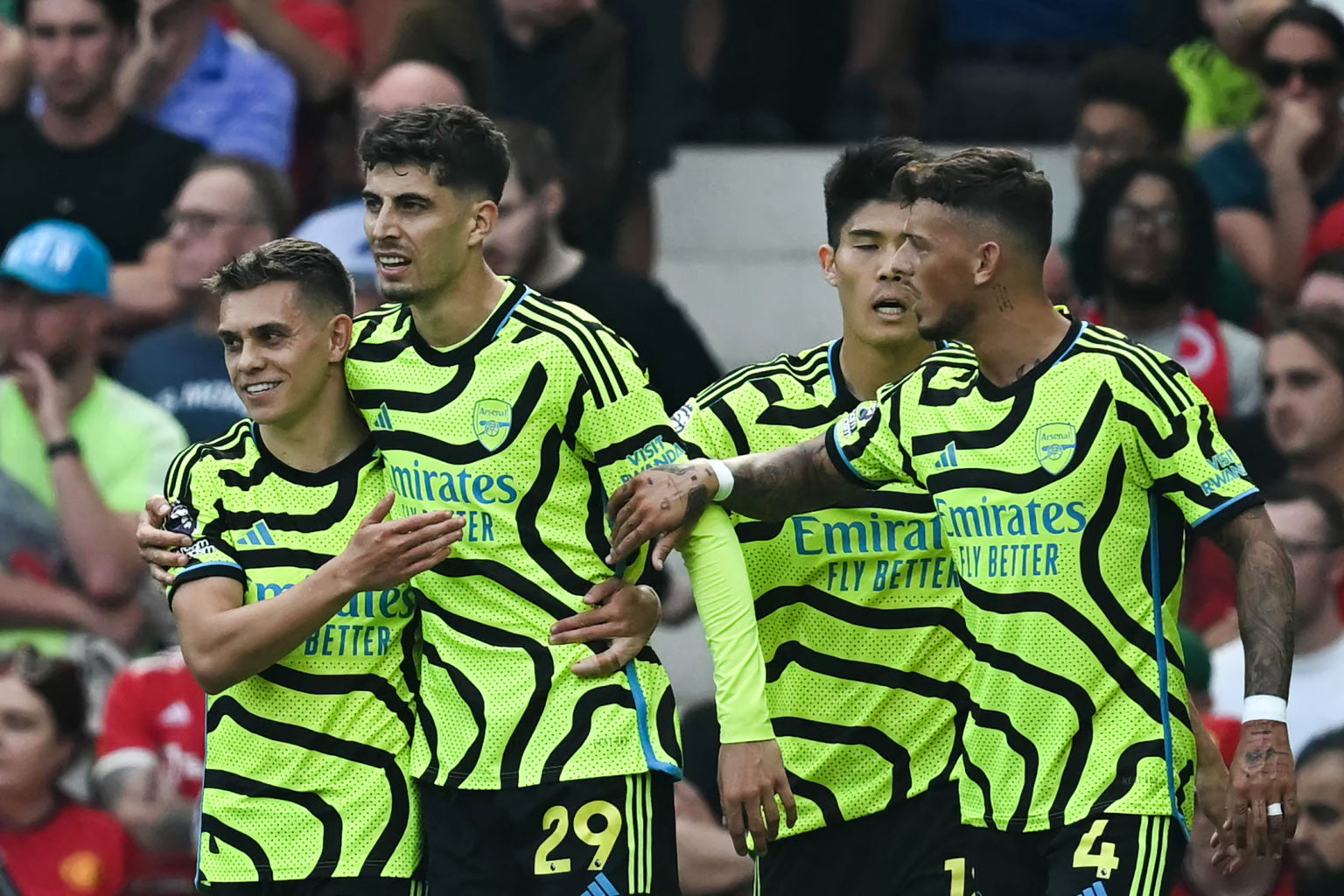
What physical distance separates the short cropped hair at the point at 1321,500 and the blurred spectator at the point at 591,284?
1.87m

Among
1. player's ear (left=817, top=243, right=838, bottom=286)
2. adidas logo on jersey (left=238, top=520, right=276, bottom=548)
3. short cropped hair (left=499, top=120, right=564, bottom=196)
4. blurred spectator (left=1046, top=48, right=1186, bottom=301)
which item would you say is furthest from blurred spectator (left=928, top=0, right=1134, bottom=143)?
adidas logo on jersey (left=238, top=520, right=276, bottom=548)

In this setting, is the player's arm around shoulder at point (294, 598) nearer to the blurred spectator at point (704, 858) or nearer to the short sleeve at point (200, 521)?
the short sleeve at point (200, 521)

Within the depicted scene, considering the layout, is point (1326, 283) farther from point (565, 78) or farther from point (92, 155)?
point (92, 155)

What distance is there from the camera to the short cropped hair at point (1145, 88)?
9.28 meters

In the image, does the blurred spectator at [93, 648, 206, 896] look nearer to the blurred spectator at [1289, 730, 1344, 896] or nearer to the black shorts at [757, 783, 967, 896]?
the black shorts at [757, 783, 967, 896]

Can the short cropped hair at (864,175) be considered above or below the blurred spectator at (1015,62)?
below

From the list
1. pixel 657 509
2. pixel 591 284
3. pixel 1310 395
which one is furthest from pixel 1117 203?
pixel 657 509

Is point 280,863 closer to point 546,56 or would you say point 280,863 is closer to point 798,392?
point 798,392

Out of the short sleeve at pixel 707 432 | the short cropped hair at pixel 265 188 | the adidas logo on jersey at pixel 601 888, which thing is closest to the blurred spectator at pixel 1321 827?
the short sleeve at pixel 707 432

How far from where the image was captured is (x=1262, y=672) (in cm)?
511

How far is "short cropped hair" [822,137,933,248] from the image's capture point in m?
6.29

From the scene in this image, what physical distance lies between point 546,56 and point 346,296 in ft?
12.4

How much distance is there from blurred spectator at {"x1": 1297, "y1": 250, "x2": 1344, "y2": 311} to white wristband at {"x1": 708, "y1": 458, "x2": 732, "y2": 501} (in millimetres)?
3746

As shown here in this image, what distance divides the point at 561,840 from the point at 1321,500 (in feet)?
11.3
